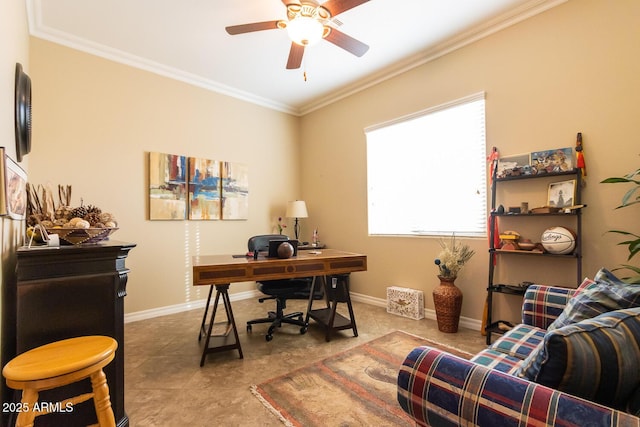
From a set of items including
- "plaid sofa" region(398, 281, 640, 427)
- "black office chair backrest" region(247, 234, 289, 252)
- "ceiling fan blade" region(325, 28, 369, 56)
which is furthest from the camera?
"black office chair backrest" region(247, 234, 289, 252)

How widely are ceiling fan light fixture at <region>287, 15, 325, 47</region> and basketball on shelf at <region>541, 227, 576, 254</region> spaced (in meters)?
2.35

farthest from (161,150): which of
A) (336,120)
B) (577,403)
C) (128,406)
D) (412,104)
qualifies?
(577,403)

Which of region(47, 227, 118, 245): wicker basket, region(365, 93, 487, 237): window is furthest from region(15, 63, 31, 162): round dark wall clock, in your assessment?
region(365, 93, 487, 237): window

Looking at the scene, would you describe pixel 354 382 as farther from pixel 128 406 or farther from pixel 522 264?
pixel 522 264

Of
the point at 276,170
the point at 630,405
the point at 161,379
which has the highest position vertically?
the point at 276,170

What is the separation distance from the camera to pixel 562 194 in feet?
7.80

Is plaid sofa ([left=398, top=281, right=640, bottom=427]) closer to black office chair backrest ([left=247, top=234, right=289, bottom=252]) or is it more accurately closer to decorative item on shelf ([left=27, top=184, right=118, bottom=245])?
decorative item on shelf ([left=27, top=184, right=118, bottom=245])

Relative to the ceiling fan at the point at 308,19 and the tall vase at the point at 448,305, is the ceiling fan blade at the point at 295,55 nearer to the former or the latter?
the ceiling fan at the point at 308,19

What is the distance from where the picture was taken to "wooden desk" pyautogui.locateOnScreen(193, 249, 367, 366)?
2195mm

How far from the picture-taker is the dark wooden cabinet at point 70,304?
4.44ft

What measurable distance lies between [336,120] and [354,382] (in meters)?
3.51

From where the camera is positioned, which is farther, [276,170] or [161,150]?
[276,170]

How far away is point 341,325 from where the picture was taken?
284 cm

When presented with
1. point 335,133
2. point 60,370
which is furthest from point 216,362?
point 335,133
